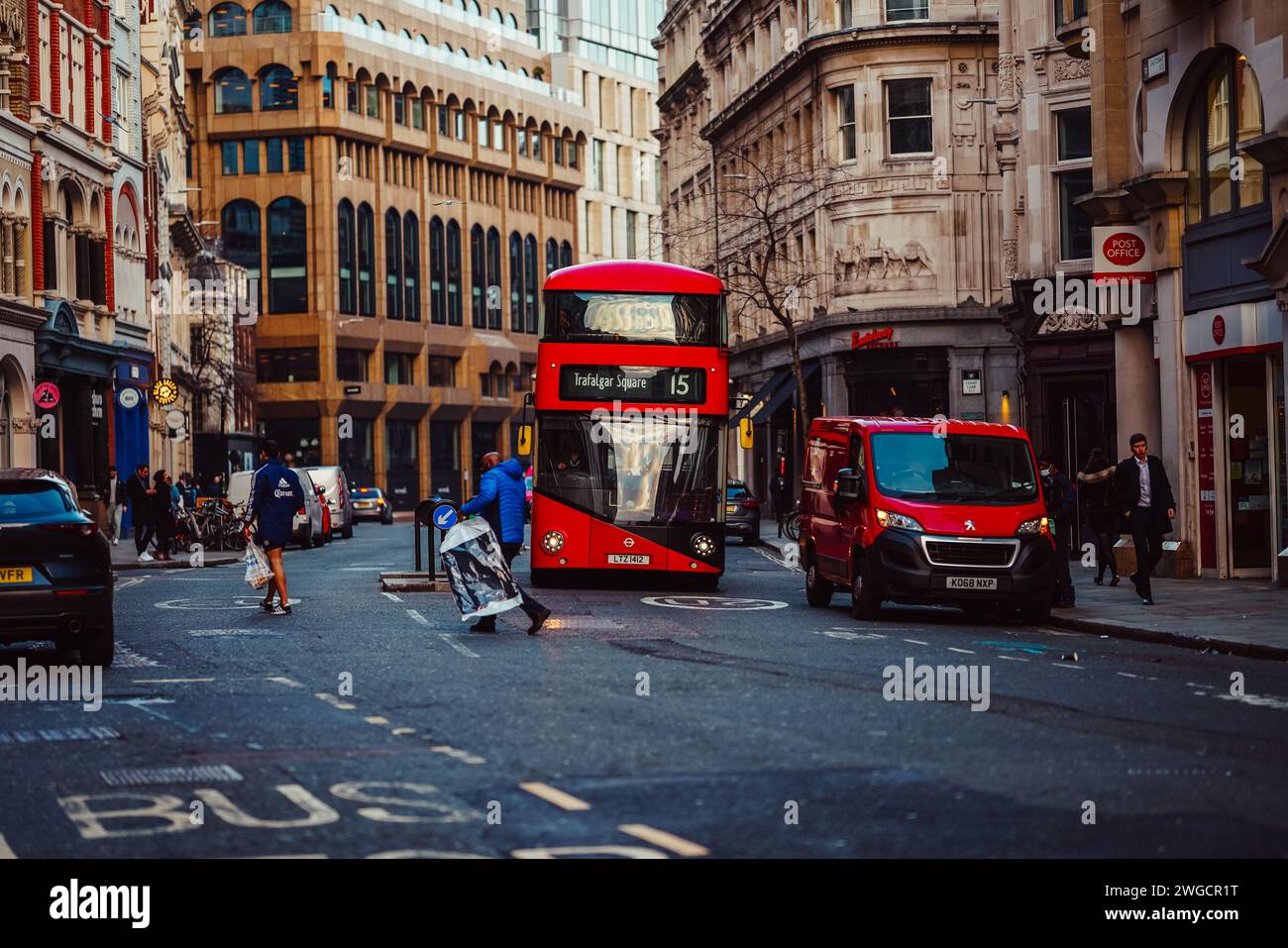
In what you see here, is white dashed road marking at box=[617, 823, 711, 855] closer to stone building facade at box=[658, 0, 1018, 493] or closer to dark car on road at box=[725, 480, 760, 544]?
dark car on road at box=[725, 480, 760, 544]

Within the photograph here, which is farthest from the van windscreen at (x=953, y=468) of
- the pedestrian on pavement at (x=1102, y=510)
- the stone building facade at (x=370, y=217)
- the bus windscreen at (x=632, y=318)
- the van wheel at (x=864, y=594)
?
the stone building facade at (x=370, y=217)

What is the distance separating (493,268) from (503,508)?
96597 millimetres

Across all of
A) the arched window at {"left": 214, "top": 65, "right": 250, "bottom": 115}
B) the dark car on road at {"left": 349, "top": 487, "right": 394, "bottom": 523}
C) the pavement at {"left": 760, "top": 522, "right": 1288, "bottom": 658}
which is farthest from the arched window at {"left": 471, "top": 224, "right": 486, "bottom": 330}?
the pavement at {"left": 760, "top": 522, "right": 1288, "bottom": 658}

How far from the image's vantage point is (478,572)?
1975 cm

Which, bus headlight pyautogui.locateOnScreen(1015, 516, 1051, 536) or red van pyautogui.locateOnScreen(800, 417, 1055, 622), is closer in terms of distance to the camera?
red van pyautogui.locateOnScreen(800, 417, 1055, 622)

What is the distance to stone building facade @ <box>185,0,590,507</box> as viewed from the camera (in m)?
105

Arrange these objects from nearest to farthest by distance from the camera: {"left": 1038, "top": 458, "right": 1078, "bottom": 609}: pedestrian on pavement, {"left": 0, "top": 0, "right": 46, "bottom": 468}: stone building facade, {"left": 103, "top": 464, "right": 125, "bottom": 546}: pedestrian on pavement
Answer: {"left": 1038, "top": 458, "right": 1078, "bottom": 609}: pedestrian on pavement
{"left": 0, "top": 0, "right": 46, "bottom": 468}: stone building facade
{"left": 103, "top": 464, "right": 125, "bottom": 546}: pedestrian on pavement

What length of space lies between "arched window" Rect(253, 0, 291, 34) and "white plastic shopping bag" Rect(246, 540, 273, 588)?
8637cm

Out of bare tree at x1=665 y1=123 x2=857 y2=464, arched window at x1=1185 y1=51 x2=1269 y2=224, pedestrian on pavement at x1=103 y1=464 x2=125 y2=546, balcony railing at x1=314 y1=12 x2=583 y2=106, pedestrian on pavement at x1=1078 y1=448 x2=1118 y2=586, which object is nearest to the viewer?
arched window at x1=1185 y1=51 x2=1269 y2=224

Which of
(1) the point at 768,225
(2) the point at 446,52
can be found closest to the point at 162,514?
(1) the point at 768,225

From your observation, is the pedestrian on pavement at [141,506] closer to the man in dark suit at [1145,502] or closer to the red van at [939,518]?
the red van at [939,518]

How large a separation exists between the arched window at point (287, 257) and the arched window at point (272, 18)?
28.8ft
